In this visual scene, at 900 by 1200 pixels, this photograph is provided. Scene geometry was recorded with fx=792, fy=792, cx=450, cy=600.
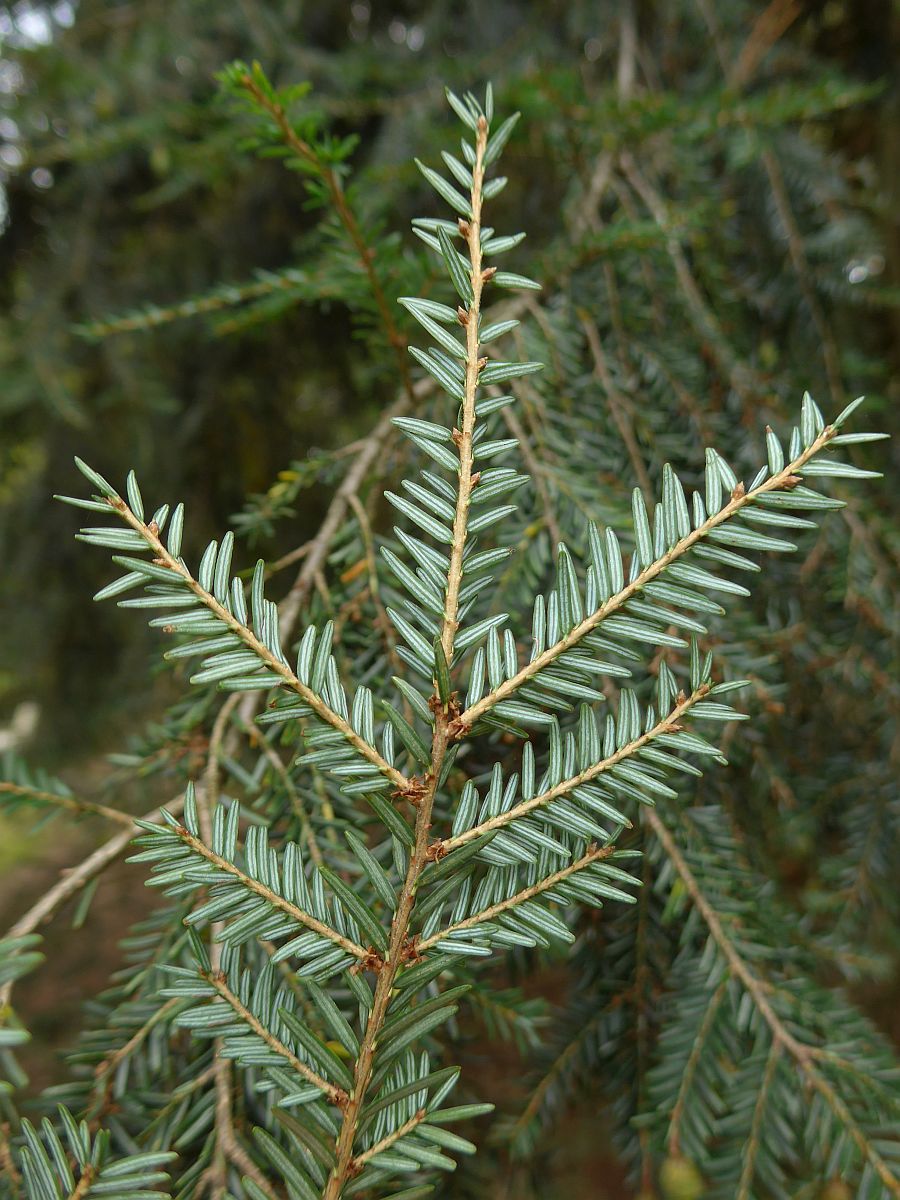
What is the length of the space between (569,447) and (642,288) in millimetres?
344

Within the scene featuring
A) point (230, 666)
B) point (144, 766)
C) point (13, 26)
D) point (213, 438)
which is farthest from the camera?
point (213, 438)

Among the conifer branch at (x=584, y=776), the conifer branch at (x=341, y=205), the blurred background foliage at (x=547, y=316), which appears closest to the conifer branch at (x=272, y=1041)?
the conifer branch at (x=584, y=776)

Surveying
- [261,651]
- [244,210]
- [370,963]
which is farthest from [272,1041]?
[244,210]

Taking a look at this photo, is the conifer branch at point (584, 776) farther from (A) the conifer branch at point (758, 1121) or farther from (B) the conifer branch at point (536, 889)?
(A) the conifer branch at point (758, 1121)

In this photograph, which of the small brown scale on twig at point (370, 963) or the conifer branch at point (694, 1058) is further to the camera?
the conifer branch at point (694, 1058)

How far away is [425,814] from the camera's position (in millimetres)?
359

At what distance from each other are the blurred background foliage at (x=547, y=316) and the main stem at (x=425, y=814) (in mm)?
250

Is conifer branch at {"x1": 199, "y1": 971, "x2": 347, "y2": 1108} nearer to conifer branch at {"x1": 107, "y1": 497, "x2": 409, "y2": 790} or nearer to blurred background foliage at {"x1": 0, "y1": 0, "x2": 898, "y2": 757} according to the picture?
conifer branch at {"x1": 107, "y1": 497, "x2": 409, "y2": 790}

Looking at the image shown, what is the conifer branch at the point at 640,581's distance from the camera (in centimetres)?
37

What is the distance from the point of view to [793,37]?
1.42 meters

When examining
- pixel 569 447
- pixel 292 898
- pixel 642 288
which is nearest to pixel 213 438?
pixel 642 288

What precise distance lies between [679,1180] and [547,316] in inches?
28.4

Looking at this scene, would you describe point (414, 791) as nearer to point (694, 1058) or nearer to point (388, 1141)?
point (388, 1141)

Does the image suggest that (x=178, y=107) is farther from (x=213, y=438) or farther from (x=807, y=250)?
(x=807, y=250)
